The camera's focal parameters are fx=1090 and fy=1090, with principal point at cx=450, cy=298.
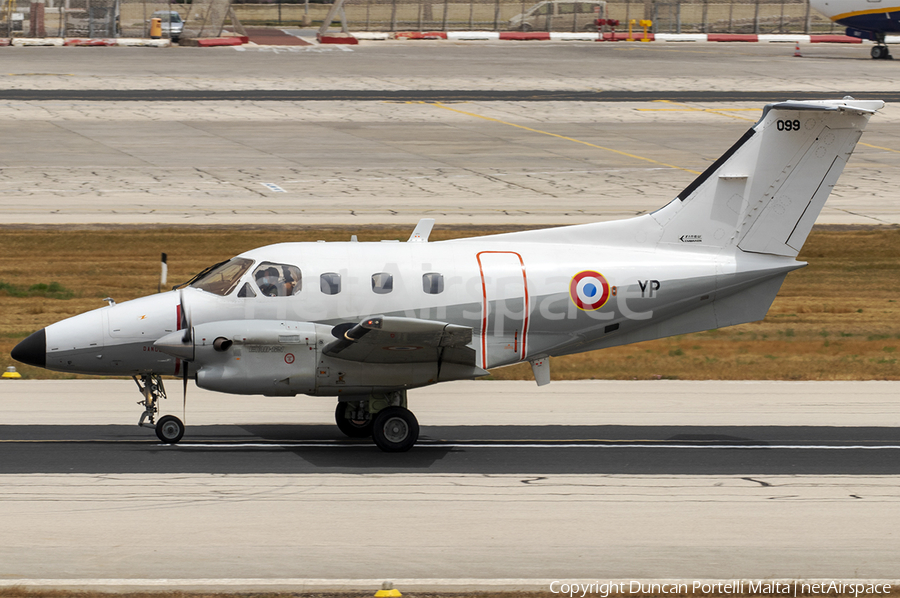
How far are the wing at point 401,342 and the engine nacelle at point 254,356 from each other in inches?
15.9

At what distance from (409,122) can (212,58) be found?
1031 inches

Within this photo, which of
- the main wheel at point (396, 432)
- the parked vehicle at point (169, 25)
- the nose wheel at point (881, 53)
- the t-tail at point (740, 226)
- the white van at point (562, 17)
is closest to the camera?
the main wheel at point (396, 432)

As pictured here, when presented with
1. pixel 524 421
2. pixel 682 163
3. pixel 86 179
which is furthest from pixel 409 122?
pixel 524 421

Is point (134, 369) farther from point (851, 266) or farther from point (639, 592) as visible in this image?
point (851, 266)

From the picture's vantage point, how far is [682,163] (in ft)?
141

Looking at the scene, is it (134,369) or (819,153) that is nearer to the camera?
(134,369)

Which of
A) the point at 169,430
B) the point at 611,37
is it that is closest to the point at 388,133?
the point at 169,430

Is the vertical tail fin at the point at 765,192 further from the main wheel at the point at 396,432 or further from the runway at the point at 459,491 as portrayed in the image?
the main wheel at the point at 396,432

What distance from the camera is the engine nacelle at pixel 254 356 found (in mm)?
14320

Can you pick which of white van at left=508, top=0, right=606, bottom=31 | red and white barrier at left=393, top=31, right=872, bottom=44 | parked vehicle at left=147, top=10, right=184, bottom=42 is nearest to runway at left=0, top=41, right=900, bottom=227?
parked vehicle at left=147, top=10, right=184, bottom=42

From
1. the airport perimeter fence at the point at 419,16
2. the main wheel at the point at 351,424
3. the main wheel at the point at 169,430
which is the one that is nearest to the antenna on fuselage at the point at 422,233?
the main wheel at the point at 351,424

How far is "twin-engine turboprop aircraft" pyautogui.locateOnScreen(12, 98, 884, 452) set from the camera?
47.3 ft

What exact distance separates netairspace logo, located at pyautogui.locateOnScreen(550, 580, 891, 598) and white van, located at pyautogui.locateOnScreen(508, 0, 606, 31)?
9274cm

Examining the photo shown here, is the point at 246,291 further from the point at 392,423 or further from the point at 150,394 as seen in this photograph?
the point at 392,423
